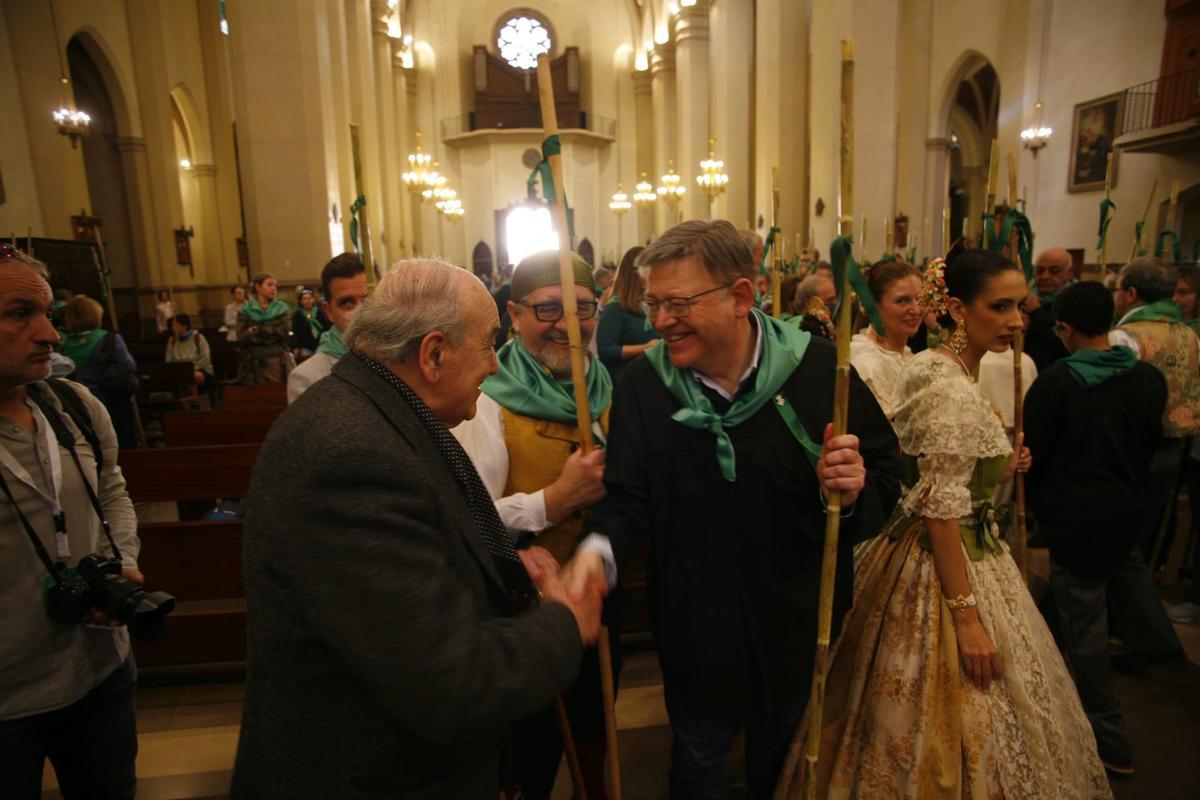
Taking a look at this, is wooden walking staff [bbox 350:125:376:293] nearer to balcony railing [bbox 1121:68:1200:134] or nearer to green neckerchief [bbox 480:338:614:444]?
green neckerchief [bbox 480:338:614:444]

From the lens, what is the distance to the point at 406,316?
1.20 m

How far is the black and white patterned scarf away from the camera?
1.20m

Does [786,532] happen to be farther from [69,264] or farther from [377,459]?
[69,264]

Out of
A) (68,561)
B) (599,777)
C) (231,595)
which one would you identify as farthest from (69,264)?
(599,777)

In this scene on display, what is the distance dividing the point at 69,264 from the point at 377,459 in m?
11.6

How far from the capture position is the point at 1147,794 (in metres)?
2.29

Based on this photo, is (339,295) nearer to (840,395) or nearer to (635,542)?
(635,542)

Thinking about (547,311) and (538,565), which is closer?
(538,565)

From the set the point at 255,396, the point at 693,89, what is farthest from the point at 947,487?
the point at 693,89

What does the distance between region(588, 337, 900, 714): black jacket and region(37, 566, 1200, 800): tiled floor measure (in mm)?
968

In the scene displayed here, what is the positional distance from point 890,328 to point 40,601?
292 centimetres

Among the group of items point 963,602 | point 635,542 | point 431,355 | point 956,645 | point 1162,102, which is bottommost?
point 956,645

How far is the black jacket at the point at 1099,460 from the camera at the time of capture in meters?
2.34

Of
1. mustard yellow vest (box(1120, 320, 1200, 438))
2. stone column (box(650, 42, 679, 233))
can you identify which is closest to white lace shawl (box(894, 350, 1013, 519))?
mustard yellow vest (box(1120, 320, 1200, 438))
